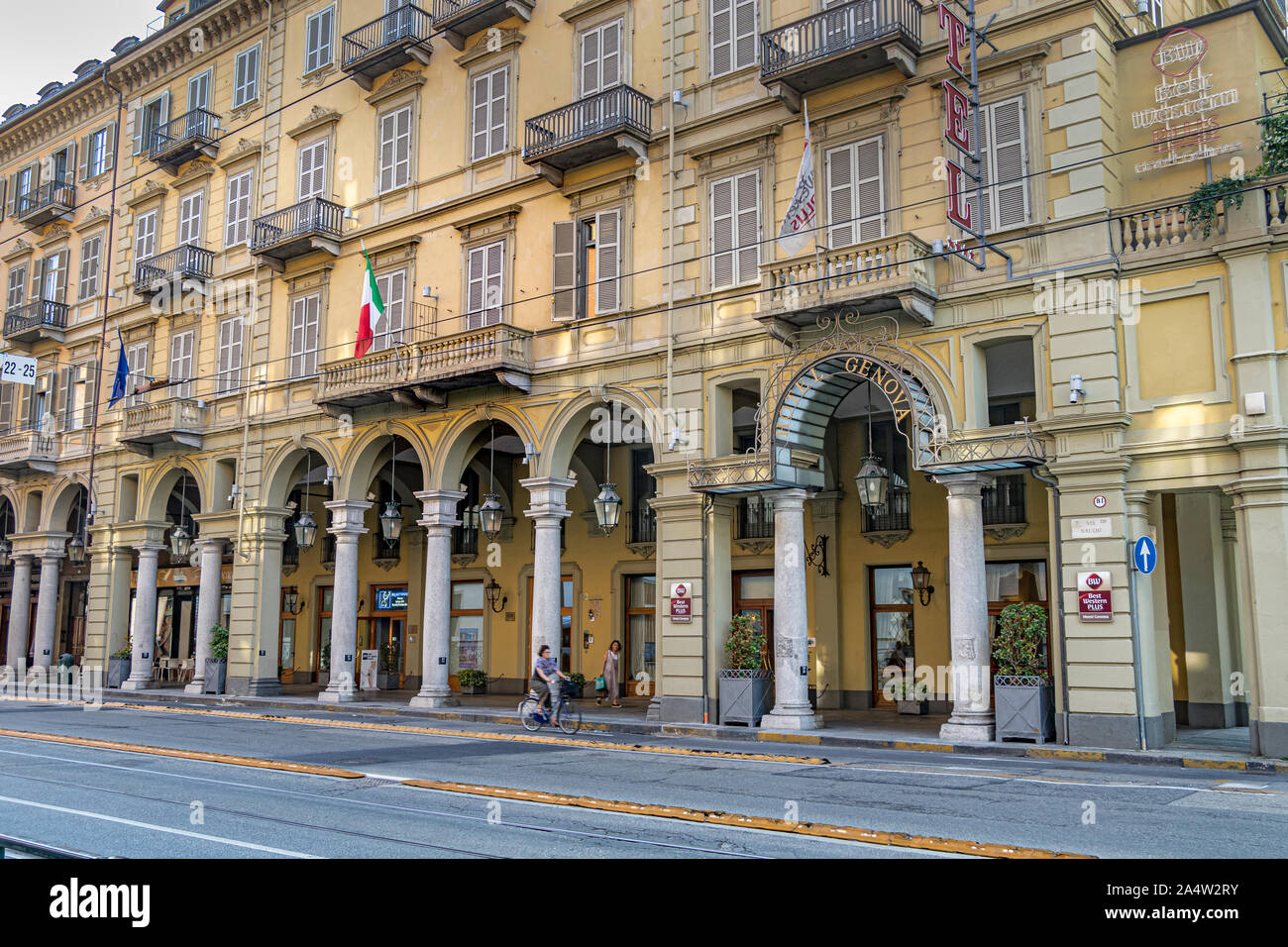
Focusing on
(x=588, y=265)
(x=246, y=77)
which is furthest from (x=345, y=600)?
(x=246, y=77)

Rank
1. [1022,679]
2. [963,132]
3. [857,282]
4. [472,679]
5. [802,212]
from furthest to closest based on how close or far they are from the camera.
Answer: [472,679] → [802,212] → [857,282] → [963,132] → [1022,679]

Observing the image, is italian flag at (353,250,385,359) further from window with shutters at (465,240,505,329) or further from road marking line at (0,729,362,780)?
road marking line at (0,729,362,780)

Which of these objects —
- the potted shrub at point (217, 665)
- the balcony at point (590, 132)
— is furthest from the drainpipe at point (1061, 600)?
the potted shrub at point (217, 665)

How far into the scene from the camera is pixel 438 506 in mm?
24969

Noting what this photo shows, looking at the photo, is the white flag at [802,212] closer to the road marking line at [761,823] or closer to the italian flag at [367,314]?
the italian flag at [367,314]

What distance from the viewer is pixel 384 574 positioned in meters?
32.9

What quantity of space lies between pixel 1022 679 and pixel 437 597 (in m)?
13.5

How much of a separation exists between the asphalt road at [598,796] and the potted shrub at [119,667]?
55.4ft

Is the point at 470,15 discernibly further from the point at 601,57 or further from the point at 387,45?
the point at 601,57

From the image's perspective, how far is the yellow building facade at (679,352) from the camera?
639 inches

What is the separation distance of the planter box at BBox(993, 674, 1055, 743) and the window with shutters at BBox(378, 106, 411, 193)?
1868cm

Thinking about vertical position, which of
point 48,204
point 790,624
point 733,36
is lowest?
point 790,624

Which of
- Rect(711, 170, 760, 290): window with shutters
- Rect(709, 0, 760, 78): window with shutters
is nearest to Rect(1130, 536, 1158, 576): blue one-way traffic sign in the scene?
Rect(711, 170, 760, 290): window with shutters

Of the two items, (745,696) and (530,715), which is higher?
(745,696)
